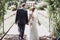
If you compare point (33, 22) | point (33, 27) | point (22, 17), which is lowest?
point (33, 27)

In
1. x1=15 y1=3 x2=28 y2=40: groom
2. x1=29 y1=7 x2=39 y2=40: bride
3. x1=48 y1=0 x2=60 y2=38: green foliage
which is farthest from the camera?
Result: x1=48 y1=0 x2=60 y2=38: green foliage

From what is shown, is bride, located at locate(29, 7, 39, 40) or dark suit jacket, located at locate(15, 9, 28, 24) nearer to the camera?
bride, located at locate(29, 7, 39, 40)

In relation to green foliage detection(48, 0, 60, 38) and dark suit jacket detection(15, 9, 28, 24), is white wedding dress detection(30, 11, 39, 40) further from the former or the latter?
green foliage detection(48, 0, 60, 38)

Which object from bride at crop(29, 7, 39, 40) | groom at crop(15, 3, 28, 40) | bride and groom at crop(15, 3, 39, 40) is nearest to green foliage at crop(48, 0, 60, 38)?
bride and groom at crop(15, 3, 39, 40)

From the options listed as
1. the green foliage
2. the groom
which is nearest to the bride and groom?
the groom

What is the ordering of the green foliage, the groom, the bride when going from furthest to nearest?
the green foliage → the groom → the bride

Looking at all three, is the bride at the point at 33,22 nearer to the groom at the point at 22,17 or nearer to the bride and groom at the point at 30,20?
the bride and groom at the point at 30,20

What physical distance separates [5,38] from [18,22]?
227cm

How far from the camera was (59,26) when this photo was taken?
1284 centimetres

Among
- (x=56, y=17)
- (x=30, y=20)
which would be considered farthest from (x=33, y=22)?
(x=56, y=17)

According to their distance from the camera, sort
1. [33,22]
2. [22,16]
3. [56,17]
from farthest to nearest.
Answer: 1. [56,17]
2. [22,16]
3. [33,22]

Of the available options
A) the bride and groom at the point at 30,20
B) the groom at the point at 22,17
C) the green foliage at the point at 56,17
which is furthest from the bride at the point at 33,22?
the green foliage at the point at 56,17

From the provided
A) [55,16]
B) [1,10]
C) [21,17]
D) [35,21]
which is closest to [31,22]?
[35,21]

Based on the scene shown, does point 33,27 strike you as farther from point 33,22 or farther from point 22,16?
point 22,16
